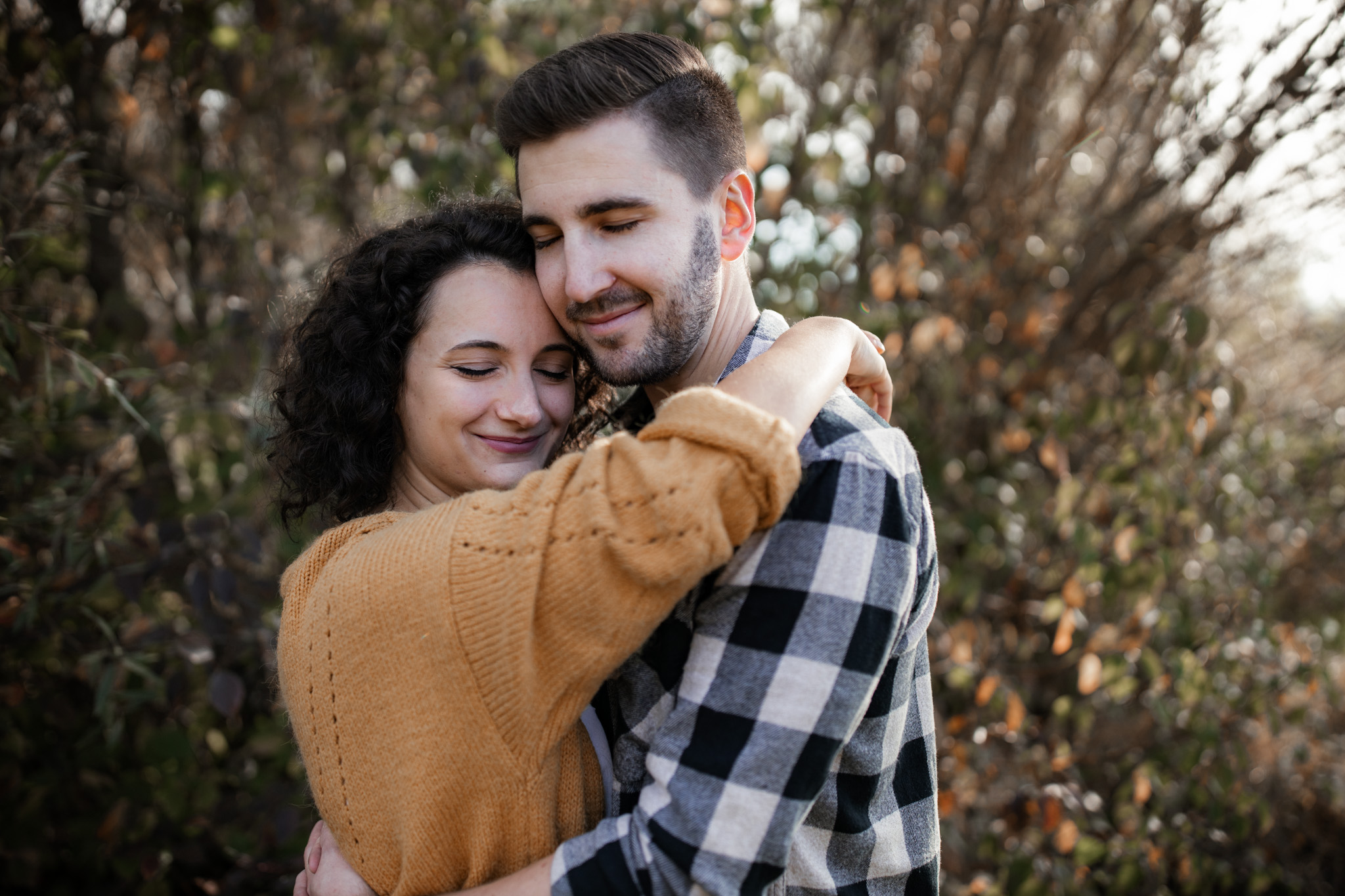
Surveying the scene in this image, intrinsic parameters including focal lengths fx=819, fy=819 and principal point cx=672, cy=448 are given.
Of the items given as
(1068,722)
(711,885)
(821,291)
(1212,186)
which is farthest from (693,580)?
(1212,186)

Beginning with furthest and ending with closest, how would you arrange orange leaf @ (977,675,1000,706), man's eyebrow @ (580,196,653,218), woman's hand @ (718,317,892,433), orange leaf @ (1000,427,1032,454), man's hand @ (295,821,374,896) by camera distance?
1. orange leaf @ (1000,427,1032,454)
2. orange leaf @ (977,675,1000,706)
3. man's eyebrow @ (580,196,653,218)
4. man's hand @ (295,821,374,896)
5. woman's hand @ (718,317,892,433)

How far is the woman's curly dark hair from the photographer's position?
1.63 meters

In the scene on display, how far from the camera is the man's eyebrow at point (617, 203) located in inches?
56.8

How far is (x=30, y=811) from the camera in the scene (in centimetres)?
246

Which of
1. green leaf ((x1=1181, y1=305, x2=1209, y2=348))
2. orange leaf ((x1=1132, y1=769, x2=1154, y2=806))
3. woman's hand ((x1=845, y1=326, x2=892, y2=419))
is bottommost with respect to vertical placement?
orange leaf ((x1=1132, y1=769, x2=1154, y2=806))

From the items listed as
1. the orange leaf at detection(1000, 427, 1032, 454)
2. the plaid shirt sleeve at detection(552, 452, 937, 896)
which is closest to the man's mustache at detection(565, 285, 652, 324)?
the plaid shirt sleeve at detection(552, 452, 937, 896)

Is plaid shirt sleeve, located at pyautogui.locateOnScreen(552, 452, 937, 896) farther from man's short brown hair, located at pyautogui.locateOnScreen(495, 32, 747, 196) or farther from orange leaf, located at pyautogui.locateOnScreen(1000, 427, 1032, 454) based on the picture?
orange leaf, located at pyautogui.locateOnScreen(1000, 427, 1032, 454)

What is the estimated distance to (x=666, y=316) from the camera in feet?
4.88

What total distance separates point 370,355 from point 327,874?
36.9 inches

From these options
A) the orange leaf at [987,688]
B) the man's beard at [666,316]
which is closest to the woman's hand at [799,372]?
the man's beard at [666,316]

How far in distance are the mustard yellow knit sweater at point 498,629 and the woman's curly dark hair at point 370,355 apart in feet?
1.07

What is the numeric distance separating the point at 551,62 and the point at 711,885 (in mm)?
1398

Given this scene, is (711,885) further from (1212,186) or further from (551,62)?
(1212,186)

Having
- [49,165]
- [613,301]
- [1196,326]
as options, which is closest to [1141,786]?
[1196,326]
